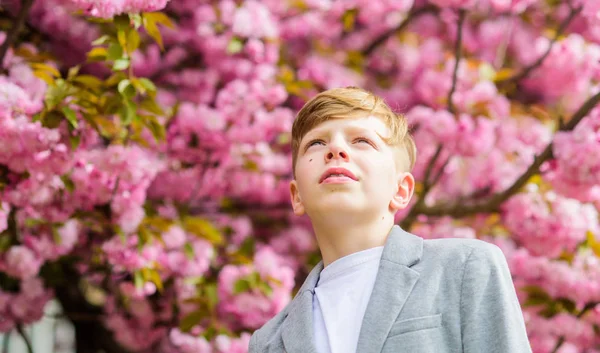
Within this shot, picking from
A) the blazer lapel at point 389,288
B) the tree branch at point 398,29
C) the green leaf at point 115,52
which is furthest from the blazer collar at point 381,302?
the tree branch at point 398,29

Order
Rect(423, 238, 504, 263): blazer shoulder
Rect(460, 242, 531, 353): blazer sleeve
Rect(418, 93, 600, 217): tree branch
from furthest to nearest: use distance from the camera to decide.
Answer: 1. Rect(418, 93, 600, 217): tree branch
2. Rect(423, 238, 504, 263): blazer shoulder
3. Rect(460, 242, 531, 353): blazer sleeve

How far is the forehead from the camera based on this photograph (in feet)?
5.41

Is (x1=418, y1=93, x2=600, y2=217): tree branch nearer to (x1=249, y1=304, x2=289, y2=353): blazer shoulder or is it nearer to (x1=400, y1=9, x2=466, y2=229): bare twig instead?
(x1=400, y1=9, x2=466, y2=229): bare twig

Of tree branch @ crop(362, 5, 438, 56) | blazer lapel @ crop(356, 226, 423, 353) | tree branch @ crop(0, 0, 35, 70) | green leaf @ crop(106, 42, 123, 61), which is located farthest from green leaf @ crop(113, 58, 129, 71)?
tree branch @ crop(362, 5, 438, 56)

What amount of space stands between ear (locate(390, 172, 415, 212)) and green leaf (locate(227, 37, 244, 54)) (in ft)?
7.06

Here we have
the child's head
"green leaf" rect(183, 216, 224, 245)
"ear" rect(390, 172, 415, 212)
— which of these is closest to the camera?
the child's head

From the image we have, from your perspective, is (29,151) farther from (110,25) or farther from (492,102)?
(492,102)

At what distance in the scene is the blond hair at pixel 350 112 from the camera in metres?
1.68

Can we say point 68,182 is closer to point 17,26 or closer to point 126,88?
point 126,88

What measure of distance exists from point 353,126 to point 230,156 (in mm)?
2104

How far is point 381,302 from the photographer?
4.80ft

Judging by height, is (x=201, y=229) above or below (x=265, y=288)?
above

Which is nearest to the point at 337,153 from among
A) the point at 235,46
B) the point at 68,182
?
the point at 68,182

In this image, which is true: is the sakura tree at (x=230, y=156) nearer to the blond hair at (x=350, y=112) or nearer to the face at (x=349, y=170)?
the blond hair at (x=350, y=112)
